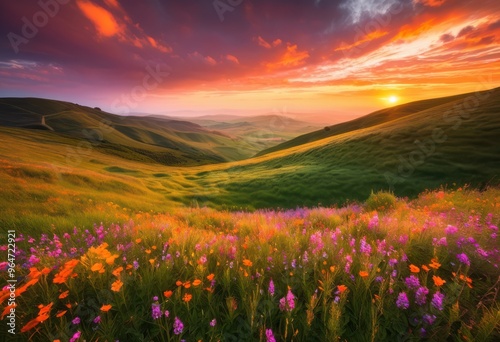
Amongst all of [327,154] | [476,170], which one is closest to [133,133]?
[327,154]

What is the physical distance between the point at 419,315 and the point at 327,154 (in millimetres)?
45996

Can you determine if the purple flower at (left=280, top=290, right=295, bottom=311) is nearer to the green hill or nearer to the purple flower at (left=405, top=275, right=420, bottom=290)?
the purple flower at (left=405, top=275, right=420, bottom=290)

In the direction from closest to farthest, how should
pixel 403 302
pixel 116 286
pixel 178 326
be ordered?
1. pixel 178 326
2. pixel 116 286
3. pixel 403 302

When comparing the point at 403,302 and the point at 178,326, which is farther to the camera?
the point at 403,302

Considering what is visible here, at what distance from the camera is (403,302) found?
266cm

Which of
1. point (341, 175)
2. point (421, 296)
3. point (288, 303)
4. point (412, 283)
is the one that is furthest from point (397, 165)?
point (288, 303)

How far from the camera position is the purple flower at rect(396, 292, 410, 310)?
104 inches

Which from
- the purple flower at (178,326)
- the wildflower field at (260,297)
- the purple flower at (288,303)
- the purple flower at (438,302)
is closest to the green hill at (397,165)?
the wildflower field at (260,297)

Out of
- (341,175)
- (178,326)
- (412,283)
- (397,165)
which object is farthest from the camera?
(341,175)

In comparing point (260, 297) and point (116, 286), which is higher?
point (116, 286)

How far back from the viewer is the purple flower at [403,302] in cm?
263

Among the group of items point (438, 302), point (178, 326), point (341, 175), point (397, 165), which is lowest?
point (341, 175)

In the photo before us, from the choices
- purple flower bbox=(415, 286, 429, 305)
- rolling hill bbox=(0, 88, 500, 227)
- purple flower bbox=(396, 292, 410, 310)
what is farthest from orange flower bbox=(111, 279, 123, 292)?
rolling hill bbox=(0, 88, 500, 227)

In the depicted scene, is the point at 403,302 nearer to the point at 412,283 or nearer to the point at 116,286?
the point at 412,283
